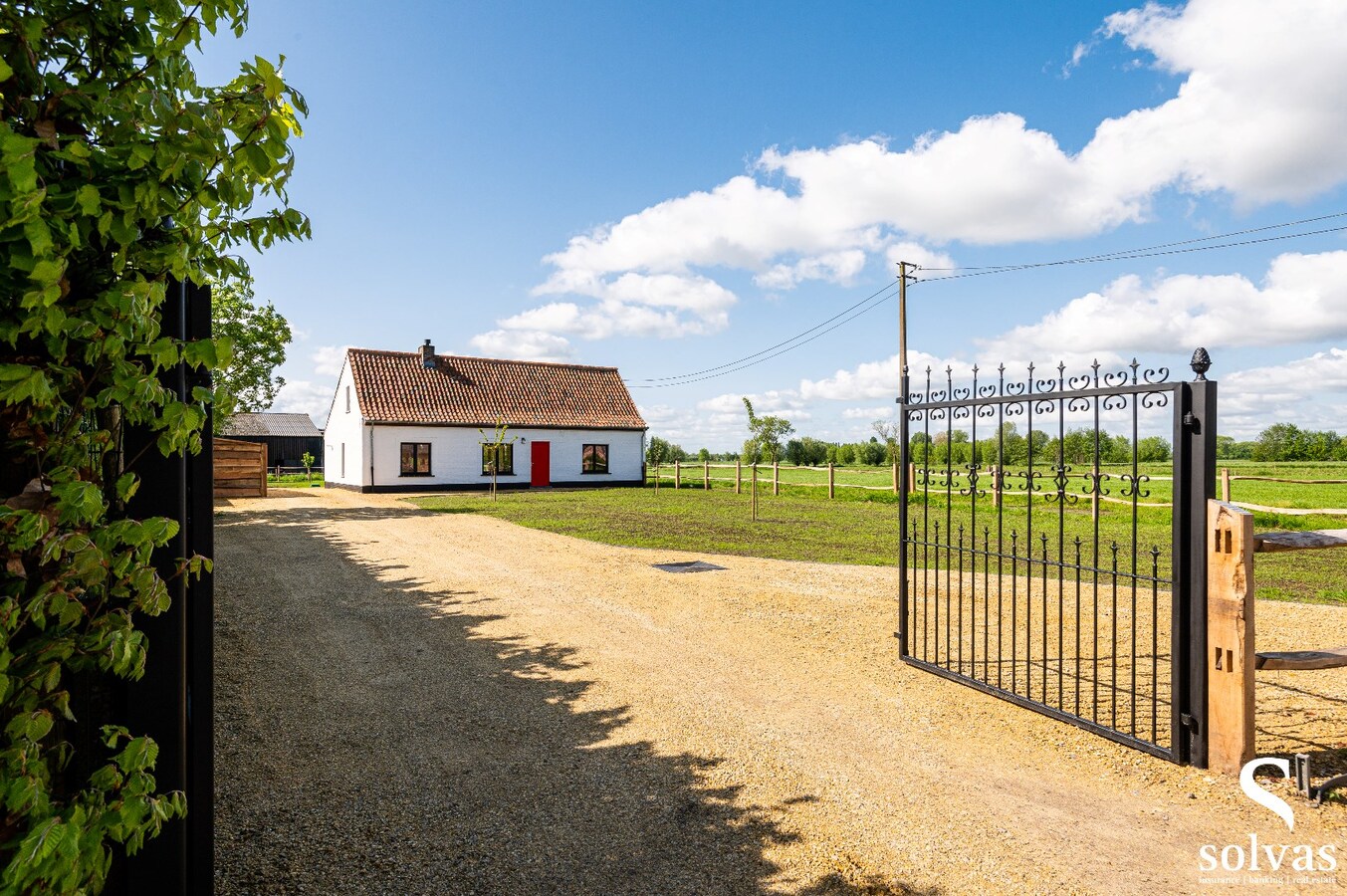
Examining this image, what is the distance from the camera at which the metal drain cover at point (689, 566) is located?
1067 cm

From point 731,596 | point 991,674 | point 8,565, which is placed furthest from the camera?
point 731,596

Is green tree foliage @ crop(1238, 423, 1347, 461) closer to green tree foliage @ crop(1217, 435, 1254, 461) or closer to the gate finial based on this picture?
green tree foliage @ crop(1217, 435, 1254, 461)

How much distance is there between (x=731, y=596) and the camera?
882 cm

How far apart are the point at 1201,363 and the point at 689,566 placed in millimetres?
7658

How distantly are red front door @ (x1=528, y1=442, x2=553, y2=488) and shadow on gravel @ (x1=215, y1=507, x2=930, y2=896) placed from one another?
82.8ft

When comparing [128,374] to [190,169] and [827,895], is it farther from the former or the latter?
[827,895]

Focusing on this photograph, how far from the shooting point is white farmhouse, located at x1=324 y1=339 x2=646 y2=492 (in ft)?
97.3

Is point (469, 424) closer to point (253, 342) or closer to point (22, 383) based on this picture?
point (253, 342)

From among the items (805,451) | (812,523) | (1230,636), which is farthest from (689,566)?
(805,451)

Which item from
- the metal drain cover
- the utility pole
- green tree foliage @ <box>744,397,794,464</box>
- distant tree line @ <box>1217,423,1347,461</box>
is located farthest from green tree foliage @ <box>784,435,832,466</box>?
the metal drain cover

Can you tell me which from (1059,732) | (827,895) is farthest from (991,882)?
(1059,732)

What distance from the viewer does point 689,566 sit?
36.0 ft

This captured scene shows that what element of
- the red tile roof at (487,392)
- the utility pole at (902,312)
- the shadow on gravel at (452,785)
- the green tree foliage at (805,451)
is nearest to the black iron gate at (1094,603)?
the shadow on gravel at (452,785)

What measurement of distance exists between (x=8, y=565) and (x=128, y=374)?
0.48m
